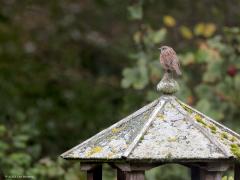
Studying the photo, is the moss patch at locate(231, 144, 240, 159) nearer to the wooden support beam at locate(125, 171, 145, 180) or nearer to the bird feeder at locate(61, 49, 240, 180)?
the bird feeder at locate(61, 49, 240, 180)

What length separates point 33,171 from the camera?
22.7 ft

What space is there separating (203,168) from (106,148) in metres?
0.55

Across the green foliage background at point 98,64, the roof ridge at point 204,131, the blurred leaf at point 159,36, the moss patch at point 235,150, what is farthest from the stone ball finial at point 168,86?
the blurred leaf at point 159,36

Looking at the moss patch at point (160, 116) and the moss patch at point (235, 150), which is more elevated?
the moss patch at point (160, 116)

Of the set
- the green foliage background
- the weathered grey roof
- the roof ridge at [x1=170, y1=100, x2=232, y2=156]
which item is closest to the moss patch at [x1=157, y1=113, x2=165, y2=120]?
the weathered grey roof

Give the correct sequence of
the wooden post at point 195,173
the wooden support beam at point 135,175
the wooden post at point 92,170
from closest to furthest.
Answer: the wooden support beam at point 135,175
the wooden post at point 92,170
the wooden post at point 195,173

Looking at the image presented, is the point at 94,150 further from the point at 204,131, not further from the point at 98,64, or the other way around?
the point at 98,64

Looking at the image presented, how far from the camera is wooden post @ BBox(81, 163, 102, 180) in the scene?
441cm

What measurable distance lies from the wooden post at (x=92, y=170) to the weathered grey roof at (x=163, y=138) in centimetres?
12

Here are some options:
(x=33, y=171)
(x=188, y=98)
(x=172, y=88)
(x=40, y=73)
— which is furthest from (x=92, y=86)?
(x=172, y=88)

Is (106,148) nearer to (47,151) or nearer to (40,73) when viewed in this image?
(47,151)

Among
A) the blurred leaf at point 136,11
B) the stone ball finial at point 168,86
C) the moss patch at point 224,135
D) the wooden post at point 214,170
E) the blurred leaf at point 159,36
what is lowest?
the wooden post at point 214,170

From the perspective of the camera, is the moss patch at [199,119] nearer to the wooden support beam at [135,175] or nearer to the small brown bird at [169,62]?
the small brown bird at [169,62]

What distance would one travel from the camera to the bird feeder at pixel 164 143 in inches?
159
